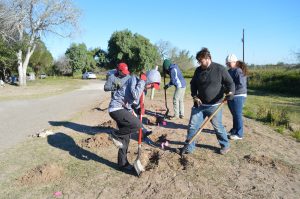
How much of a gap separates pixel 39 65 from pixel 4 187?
69.7 meters

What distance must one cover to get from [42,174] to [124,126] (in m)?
1.51

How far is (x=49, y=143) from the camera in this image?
8.02 m

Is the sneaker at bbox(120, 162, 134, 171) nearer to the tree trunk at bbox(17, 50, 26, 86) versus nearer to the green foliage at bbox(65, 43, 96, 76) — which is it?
the tree trunk at bbox(17, 50, 26, 86)

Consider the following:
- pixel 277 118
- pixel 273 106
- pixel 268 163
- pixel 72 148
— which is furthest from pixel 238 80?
pixel 273 106

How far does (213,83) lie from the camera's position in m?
6.30

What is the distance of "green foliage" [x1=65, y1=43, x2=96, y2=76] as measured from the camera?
7581 cm

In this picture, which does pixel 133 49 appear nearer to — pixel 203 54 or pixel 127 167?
pixel 203 54

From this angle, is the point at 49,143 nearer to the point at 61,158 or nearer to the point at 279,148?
the point at 61,158

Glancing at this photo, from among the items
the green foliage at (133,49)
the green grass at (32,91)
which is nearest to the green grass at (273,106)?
the green grass at (32,91)

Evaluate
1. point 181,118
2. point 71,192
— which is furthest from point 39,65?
point 71,192

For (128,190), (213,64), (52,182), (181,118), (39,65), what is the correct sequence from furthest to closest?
(39,65), (181,118), (213,64), (52,182), (128,190)

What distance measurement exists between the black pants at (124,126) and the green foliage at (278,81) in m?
27.6

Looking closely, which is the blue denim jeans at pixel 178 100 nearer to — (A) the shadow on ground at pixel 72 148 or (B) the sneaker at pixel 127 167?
(A) the shadow on ground at pixel 72 148

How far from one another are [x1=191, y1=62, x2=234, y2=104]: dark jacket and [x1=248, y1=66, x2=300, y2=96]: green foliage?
26.4 m
